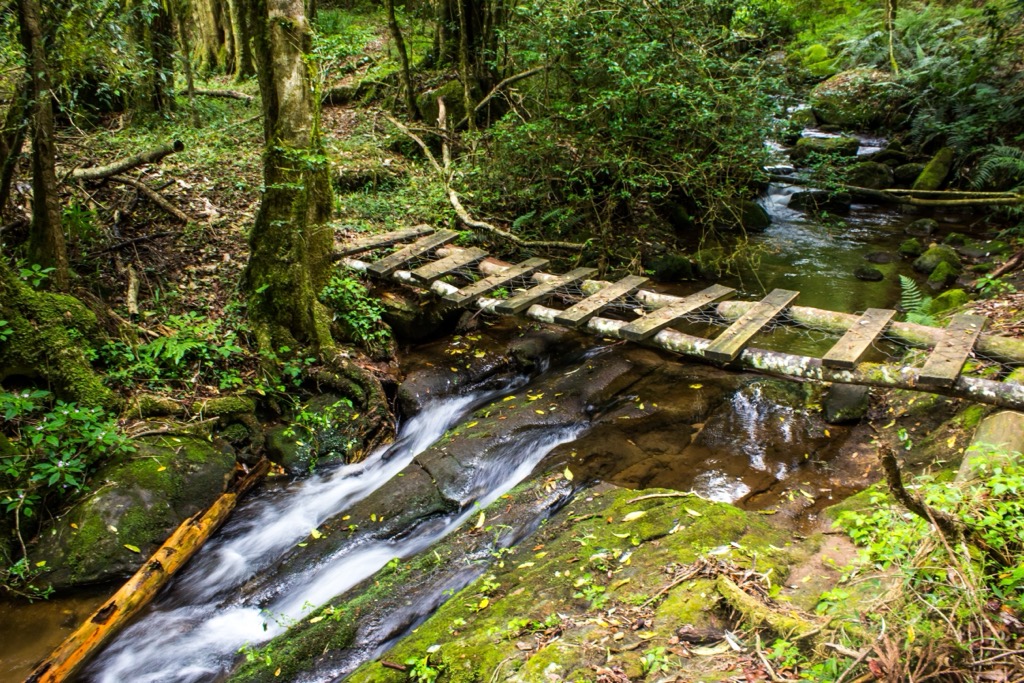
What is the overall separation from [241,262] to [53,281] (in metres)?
1.84

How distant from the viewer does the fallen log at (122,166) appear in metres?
6.73

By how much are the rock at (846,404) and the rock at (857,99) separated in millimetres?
10026

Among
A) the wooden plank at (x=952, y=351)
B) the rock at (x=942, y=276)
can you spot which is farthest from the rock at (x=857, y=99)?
the wooden plank at (x=952, y=351)

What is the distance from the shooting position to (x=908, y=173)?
11172mm

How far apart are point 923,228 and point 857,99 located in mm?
5275

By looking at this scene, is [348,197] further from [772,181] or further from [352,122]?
[772,181]

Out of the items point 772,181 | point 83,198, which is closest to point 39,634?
point 83,198

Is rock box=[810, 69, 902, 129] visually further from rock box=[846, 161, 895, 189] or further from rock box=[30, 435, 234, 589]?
rock box=[30, 435, 234, 589]

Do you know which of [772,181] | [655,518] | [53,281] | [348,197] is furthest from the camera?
[772,181]

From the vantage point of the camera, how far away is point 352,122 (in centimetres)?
1219

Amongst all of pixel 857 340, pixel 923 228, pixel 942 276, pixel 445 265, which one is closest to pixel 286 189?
pixel 445 265

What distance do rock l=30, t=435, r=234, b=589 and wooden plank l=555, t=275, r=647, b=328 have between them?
3.23m

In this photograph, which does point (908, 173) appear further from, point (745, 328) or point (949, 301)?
point (745, 328)

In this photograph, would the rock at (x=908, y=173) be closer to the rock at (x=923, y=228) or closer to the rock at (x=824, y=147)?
the rock at (x=824, y=147)
